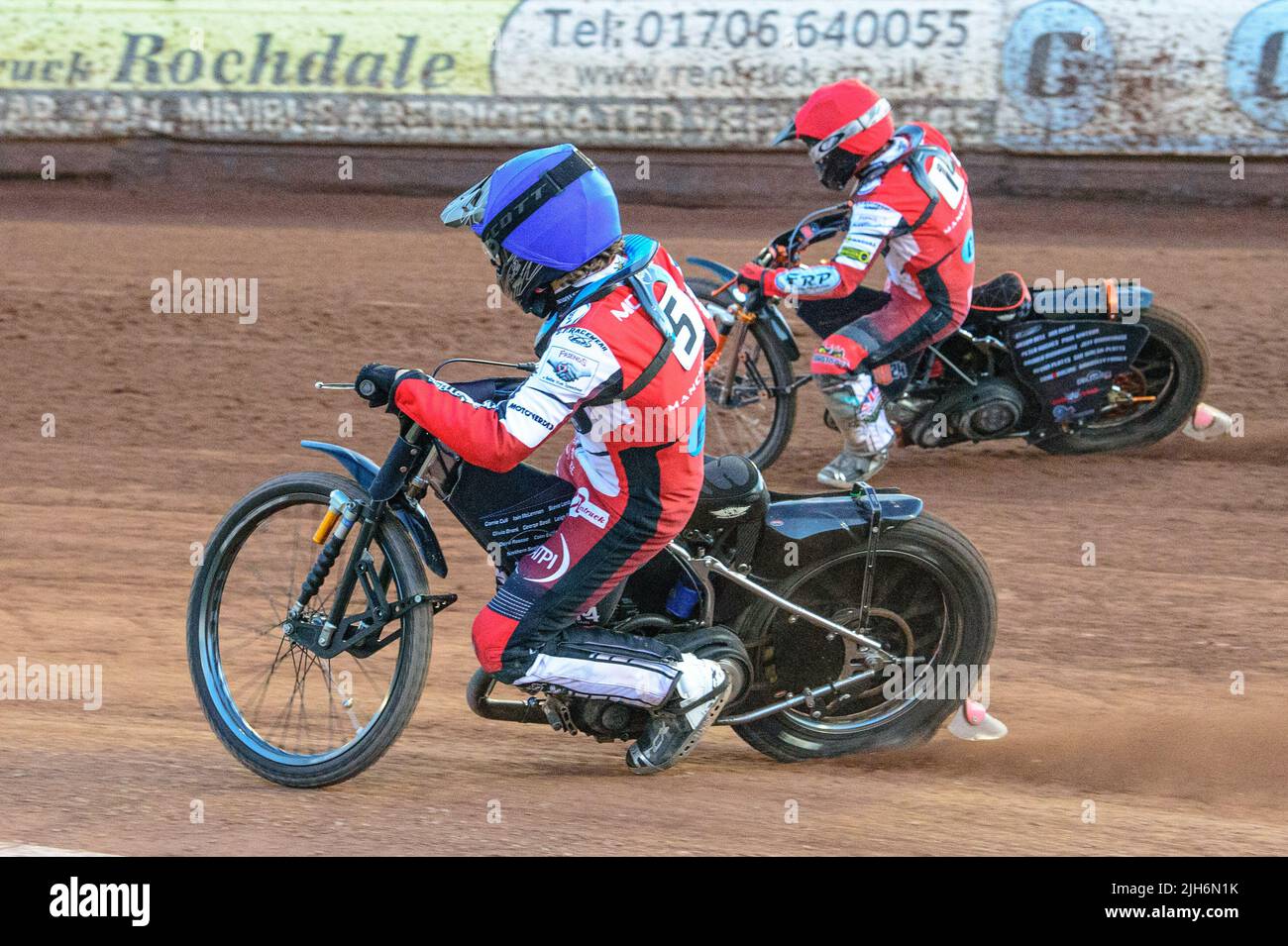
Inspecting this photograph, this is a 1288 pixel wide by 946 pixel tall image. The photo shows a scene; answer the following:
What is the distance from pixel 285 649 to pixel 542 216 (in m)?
1.89

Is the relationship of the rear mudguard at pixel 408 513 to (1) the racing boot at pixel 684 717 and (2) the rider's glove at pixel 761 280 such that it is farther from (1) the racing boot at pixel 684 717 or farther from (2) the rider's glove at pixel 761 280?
(2) the rider's glove at pixel 761 280

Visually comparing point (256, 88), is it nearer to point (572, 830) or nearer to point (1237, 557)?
point (1237, 557)

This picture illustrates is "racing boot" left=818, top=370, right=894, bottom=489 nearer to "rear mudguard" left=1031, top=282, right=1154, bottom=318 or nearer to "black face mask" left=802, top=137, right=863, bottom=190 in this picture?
"black face mask" left=802, top=137, right=863, bottom=190

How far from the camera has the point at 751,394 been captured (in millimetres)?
8914

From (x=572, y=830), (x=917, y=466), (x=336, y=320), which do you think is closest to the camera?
(x=572, y=830)

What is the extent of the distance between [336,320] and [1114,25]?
306 inches

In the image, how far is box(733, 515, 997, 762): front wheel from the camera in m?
5.15

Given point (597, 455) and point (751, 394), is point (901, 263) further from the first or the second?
point (597, 455)

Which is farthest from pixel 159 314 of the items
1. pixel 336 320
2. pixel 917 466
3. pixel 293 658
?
pixel 293 658

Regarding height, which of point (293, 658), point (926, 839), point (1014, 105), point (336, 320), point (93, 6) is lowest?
point (926, 839)

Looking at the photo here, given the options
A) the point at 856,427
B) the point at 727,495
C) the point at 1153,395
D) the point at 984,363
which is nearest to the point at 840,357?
the point at 856,427

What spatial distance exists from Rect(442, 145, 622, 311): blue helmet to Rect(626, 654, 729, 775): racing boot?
4.14 feet

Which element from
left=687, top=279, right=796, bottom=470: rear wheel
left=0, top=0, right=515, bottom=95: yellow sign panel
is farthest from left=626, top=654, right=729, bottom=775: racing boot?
left=0, top=0, right=515, bottom=95: yellow sign panel

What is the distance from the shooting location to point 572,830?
4.52 m
